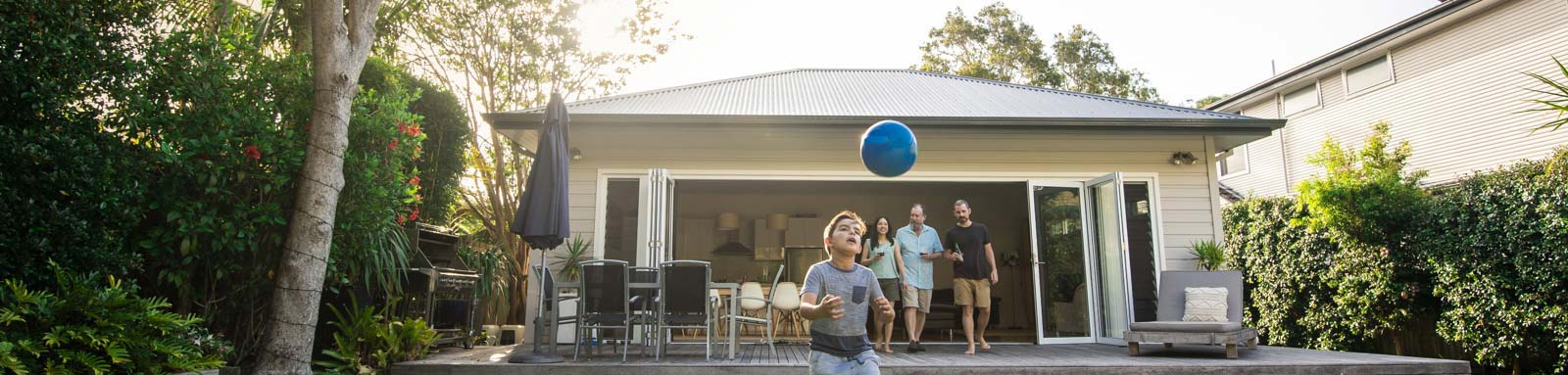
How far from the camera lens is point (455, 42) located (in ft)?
37.8

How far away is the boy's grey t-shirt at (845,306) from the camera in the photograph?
9.40 ft

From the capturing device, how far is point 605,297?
5.49 metres

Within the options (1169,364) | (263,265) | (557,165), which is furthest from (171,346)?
(1169,364)

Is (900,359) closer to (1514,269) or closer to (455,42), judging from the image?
(1514,269)

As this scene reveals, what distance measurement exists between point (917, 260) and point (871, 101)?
2.45 metres

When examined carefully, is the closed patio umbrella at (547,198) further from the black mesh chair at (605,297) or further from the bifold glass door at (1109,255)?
the bifold glass door at (1109,255)

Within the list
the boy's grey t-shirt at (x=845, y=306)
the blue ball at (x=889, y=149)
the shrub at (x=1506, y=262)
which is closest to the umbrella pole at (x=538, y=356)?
the blue ball at (x=889, y=149)

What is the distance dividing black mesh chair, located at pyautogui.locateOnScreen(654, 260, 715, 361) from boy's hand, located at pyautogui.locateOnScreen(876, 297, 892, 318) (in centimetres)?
270

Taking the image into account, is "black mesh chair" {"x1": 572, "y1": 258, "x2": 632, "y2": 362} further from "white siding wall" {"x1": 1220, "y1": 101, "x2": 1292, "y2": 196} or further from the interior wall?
"white siding wall" {"x1": 1220, "y1": 101, "x2": 1292, "y2": 196}

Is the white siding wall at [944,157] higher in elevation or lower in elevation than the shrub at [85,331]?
higher

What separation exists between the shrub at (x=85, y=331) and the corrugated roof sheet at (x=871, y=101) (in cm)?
369

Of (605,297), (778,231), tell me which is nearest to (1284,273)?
(778,231)

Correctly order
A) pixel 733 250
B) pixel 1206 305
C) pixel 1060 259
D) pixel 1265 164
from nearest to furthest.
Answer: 1. pixel 1206 305
2. pixel 1060 259
3. pixel 733 250
4. pixel 1265 164

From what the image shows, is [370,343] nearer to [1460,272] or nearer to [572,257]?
[572,257]
